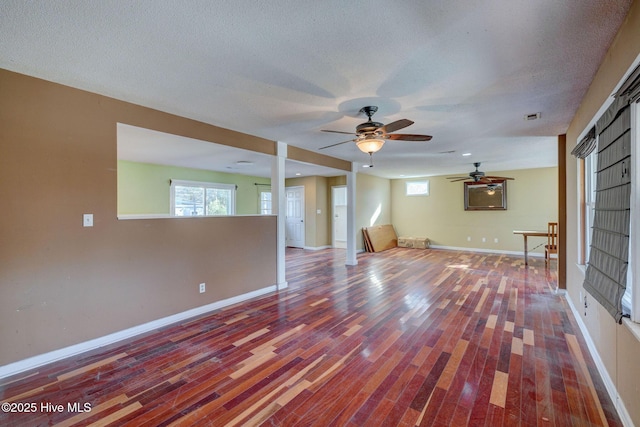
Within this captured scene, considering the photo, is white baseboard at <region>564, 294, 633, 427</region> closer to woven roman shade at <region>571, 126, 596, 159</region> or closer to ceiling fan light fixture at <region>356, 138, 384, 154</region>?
woven roman shade at <region>571, 126, 596, 159</region>

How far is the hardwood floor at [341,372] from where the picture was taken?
5.67 feet

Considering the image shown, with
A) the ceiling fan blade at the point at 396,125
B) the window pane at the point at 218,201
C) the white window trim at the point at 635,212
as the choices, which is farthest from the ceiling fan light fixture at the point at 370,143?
the window pane at the point at 218,201

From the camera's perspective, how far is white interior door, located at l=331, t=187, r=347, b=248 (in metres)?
9.06

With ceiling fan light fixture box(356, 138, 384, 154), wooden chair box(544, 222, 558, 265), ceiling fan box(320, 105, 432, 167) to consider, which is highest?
ceiling fan box(320, 105, 432, 167)

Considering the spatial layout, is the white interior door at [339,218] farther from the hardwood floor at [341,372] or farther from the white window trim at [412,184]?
the hardwood floor at [341,372]

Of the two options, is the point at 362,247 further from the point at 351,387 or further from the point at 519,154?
the point at 351,387

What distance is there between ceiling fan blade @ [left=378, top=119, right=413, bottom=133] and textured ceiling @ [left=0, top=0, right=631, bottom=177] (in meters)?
0.27

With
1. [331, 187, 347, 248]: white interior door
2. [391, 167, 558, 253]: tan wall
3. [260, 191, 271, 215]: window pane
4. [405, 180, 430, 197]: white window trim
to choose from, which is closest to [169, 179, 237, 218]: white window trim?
[260, 191, 271, 215]: window pane

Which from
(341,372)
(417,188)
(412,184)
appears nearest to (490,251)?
(417,188)

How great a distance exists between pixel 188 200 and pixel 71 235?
499 centimetres

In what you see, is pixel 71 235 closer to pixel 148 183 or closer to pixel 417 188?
pixel 148 183

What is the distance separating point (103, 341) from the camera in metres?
2.64

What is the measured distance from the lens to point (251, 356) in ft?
7.95

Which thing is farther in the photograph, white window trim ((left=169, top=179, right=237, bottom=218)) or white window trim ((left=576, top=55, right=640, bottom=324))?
white window trim ((left=169, top=179, right=237, bottom=218))
